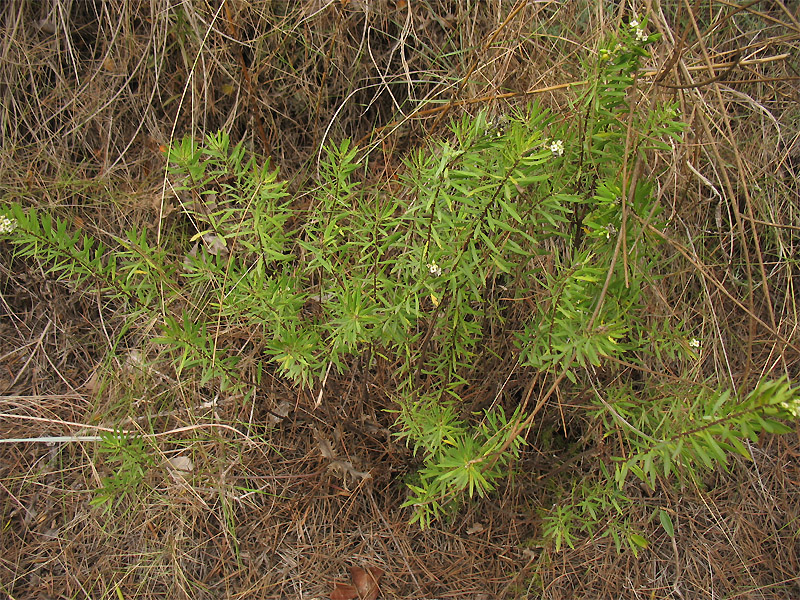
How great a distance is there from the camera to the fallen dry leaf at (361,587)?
228 centimetres

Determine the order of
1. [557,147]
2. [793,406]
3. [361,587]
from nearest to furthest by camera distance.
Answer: [793,406]
[557,147]
[361,587]

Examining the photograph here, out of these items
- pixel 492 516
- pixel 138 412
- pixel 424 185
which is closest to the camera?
pixel 424 185

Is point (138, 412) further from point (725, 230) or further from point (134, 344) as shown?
point (725, 230)

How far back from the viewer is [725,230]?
8.52 ft

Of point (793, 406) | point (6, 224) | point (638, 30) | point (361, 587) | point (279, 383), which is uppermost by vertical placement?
point (638, 30)

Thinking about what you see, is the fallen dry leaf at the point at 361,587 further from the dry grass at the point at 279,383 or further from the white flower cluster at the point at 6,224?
the white flower cluster at the point at 6,224

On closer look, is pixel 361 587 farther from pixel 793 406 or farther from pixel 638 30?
pixel 638 30

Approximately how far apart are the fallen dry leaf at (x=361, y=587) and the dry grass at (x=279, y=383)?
42 mm

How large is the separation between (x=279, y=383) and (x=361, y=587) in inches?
33.0

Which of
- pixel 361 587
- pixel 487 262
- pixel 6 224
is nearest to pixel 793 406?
pixel 487 262

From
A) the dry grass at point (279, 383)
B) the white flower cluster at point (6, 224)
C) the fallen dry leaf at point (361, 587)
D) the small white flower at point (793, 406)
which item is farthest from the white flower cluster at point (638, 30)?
the fallen dry leaf at point (361, 587)

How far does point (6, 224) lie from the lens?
5.15ft

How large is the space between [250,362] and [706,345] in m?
1.82

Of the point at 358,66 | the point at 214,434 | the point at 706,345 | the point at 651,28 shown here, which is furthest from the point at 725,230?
the point at 214,434
